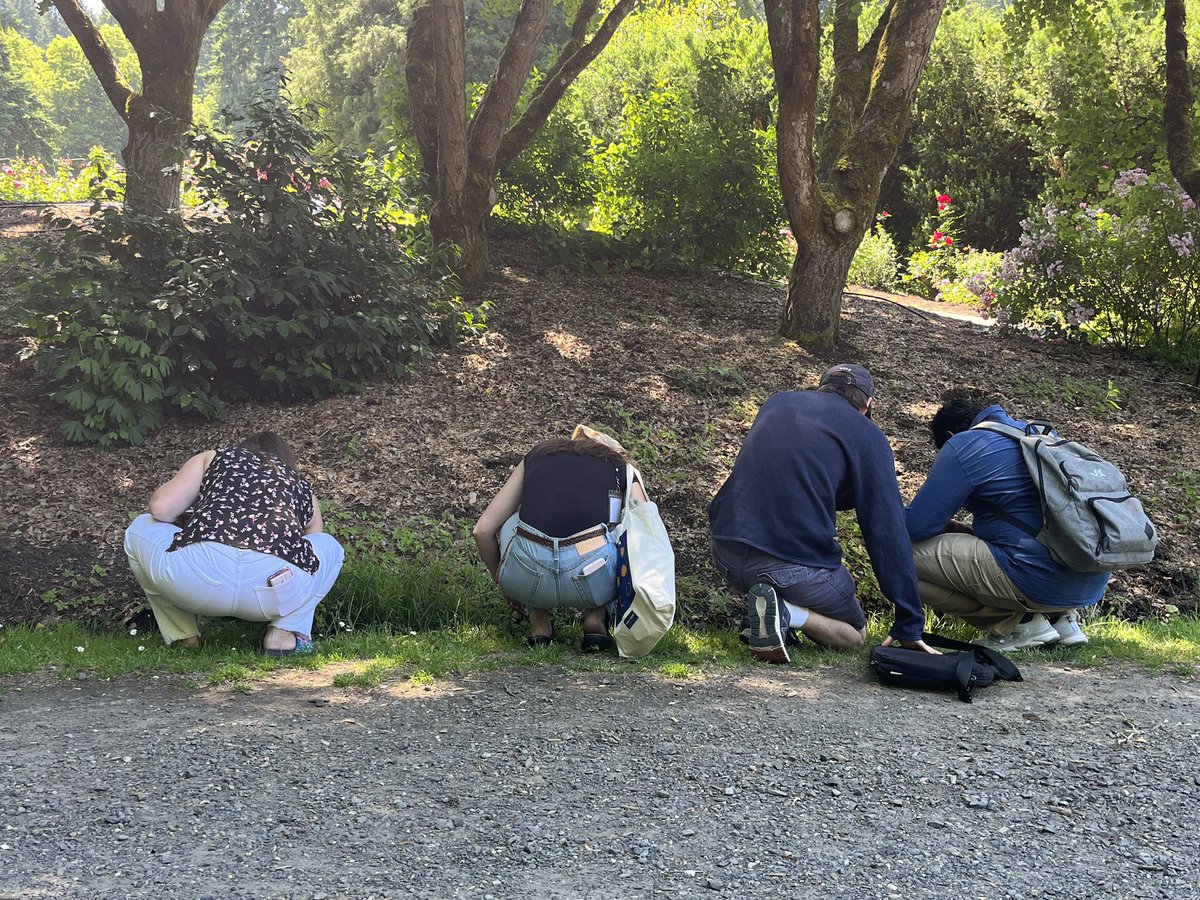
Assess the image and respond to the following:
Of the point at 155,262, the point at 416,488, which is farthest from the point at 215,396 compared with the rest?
the point at 416,488

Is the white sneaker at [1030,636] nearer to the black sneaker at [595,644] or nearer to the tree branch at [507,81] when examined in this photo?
the black sneaker at [595,644]

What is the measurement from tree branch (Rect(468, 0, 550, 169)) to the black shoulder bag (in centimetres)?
594

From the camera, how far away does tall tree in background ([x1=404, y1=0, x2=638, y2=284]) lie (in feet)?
27.3

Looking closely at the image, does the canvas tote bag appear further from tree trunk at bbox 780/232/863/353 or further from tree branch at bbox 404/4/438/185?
tree branch at bbox 404/4/438/185

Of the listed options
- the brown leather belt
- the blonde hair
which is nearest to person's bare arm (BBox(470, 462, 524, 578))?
the brown leather belt

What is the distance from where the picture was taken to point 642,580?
4.52 metres

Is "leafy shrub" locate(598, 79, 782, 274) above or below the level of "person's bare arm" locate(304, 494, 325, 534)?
above

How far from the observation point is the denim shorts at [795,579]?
4.68m

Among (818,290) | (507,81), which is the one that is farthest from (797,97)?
(507,81)

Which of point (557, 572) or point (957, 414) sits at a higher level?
point (957, 414)

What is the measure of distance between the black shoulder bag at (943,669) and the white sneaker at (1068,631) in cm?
74

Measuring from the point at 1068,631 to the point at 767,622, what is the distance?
157cm

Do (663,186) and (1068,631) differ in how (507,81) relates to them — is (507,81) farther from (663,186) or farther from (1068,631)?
(1068,631)

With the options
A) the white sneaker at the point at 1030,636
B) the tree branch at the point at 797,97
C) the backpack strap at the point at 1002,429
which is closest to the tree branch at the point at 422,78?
the tree branch at the point at 797,97
